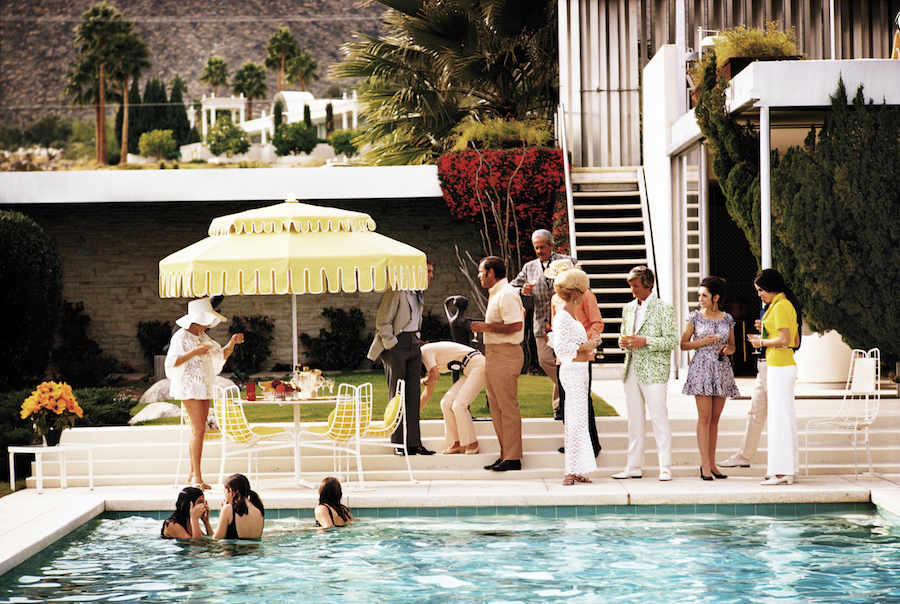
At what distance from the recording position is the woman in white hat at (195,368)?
9.54 meters

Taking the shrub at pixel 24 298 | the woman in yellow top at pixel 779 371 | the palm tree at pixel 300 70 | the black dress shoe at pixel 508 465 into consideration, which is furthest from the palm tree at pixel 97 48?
the woman in yellow top at pixel 779 371

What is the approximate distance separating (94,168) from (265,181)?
3.50 m

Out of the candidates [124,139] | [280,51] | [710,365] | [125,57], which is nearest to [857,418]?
[710,365]

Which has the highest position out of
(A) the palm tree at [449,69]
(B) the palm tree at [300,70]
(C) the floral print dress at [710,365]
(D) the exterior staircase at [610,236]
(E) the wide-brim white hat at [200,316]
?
(B) the palm tree at [300,70]

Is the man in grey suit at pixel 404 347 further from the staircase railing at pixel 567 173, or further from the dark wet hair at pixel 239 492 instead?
the staircase railing at pixel 567 173

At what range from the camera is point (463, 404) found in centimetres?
1008

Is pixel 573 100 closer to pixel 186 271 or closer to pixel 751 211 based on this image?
pixel 751 211

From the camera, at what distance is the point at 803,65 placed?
11367 mm

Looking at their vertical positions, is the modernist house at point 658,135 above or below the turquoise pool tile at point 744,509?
above

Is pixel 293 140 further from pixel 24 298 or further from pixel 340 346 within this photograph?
pixel 24 298

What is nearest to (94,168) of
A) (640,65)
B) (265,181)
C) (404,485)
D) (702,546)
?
(265,181)

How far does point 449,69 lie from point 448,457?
11.7 metres

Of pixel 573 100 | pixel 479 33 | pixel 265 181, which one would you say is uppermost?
pixel 479 33

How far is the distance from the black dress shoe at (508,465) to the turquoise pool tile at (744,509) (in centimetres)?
193
